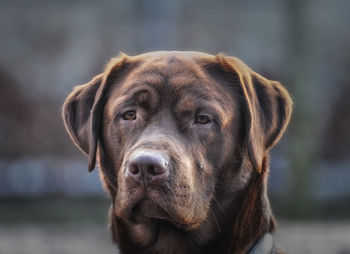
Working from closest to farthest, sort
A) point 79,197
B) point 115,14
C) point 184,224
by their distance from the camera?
1. point 184,224
2. point 79,197
3. point 115,14

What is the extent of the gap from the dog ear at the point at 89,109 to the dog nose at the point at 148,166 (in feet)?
1.83

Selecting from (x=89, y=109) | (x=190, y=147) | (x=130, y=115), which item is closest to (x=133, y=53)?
(x=89, y=109)

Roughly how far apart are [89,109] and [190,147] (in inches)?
32.7

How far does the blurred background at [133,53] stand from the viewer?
10078mm

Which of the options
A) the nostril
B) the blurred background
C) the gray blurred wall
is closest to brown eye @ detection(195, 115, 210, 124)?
the nostril

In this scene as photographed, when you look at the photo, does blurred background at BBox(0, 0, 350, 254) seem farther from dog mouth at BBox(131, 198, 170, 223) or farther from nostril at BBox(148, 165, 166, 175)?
nostril at BBox(148, 165, 166, 175)

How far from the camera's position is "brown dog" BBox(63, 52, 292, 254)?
384cm

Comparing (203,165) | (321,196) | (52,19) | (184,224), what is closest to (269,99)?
(203,165)

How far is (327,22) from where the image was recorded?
12906 mm

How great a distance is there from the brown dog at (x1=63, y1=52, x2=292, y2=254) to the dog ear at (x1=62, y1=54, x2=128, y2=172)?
0.01 meters

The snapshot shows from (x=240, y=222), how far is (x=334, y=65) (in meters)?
8.73

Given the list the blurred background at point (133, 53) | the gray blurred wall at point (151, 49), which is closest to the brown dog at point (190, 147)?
the blurred background at point (133, 53)

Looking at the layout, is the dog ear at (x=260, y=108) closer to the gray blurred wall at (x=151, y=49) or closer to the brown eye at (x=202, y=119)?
the brown eye at (x=202, y=119)

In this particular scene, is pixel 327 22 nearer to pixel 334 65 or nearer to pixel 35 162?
pixel 334 65
